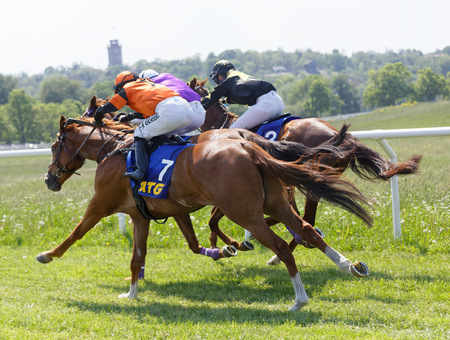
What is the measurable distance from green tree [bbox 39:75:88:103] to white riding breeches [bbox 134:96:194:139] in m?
123

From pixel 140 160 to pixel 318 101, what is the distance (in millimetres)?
101002

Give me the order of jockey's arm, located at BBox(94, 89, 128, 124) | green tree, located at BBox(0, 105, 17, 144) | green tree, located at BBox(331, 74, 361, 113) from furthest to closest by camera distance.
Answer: green tree, located at BBox(331, 74, 361, 113)
green tree, located at BBox(0, 105, 17, 144)
jockey's arm, located at BBox(94, 89, 128, 124)

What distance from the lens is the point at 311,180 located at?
13.4ft

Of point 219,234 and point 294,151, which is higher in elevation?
point 294,151

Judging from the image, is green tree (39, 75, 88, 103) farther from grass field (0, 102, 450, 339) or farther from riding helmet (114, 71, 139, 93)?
riding helmet (114, 71, 139, 93)

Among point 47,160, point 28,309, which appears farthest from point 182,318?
point 47,160

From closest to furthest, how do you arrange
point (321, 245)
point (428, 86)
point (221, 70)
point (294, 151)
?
1. point (321, 245)
2. point (294, 151)
3. point (221, 70)
4. point (428, 86)

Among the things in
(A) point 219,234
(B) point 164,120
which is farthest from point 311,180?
(A) point 219,234

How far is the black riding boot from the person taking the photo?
14.6 ft

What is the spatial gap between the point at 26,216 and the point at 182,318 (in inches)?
195

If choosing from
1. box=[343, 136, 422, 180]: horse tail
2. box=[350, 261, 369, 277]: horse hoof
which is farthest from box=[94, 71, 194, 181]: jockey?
box=[350, 261, 369, 277]: horse hoof

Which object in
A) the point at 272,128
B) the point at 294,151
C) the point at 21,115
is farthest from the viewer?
the point at 21,115

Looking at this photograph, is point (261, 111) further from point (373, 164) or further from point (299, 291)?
point (299, 291)

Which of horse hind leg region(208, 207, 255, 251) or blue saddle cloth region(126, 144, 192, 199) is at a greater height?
blue saddle cloth region(126, 144, 192, 199)
